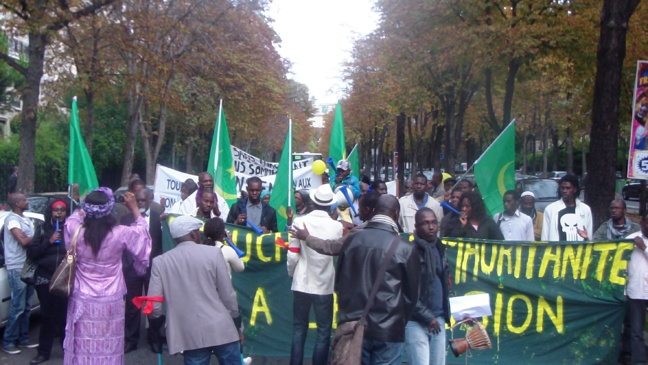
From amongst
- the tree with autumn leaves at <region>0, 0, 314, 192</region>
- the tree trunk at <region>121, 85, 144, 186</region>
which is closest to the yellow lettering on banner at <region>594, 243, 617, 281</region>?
the tree with autumn leaves at <region>0, 0, 314, 192</region>

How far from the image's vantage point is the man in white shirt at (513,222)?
304 inches

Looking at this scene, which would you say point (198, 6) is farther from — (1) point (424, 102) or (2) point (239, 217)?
(2) point (239, 217)

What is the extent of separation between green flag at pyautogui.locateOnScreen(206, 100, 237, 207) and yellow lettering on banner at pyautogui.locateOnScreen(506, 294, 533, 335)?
411 centimetres

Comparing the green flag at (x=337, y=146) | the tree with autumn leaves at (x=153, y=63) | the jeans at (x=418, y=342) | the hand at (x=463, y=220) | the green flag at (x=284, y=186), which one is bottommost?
the jeans at (x=418, y=342)

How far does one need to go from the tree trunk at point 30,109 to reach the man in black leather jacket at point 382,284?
10.00 m

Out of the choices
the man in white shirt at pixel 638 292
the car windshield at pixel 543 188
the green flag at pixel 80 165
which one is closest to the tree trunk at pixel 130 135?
the car windshield at pixel 543 188

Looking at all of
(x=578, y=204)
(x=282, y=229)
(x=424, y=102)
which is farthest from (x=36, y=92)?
(x=424, y=102)

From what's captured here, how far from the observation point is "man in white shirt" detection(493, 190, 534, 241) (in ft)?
25.3

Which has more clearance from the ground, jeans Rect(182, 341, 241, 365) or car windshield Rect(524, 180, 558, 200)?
car windshield Rect(524, 180, 558, 200)

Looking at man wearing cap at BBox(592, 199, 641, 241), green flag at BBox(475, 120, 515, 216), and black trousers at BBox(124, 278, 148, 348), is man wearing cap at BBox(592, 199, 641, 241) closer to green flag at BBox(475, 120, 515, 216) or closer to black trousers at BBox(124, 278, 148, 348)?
green flag at BBox(475, 120, 515, 216)

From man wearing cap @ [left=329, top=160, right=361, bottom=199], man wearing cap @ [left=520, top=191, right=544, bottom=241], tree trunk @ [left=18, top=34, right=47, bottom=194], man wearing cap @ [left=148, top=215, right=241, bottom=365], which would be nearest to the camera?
man wearing cap @ [left=148, top=215, right=241, bottom=365]

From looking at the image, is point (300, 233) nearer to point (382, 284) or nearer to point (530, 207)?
point (382, 284)

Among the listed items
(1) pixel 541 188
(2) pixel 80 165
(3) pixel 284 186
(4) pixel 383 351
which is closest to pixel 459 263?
(4) pixel 383 351

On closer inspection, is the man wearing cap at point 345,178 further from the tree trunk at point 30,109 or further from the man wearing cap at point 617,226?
the tree trunk at point 30,109
